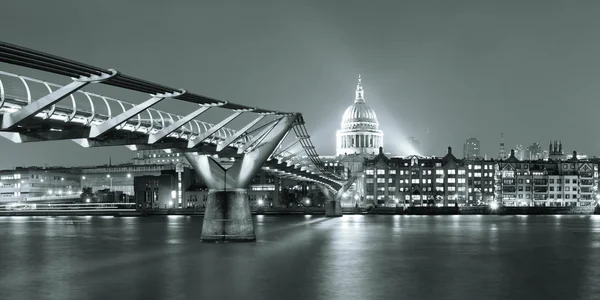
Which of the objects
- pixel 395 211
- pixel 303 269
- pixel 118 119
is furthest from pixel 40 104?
pixel 395 211

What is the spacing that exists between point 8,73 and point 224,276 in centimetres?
1753

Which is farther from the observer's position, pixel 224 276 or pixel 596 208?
pixel 596 208

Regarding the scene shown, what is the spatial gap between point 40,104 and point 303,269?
70.3 feet

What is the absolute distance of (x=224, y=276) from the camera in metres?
45.1

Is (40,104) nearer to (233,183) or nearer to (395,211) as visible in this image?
(233,183)

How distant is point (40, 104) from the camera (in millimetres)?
34969

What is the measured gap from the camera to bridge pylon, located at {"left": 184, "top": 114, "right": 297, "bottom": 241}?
61.2 meters

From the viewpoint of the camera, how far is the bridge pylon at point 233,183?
2409 inches

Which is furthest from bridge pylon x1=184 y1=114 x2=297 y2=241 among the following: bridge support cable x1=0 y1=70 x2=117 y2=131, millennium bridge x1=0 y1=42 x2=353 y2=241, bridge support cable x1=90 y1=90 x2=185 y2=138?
bridge support cable x1=0 y1=70 x2=117 y2=131

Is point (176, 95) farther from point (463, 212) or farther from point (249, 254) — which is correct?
point (463, 212)

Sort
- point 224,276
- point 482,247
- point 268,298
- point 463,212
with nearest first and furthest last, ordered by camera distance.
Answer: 1. point 268,298
2. point 224,276
3. point 482,247
4. point 463,212

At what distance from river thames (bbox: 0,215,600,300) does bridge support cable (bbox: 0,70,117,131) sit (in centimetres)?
843

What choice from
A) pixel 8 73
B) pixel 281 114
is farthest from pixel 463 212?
pixel 8 73

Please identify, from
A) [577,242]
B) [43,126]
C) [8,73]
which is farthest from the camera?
[577,242]
